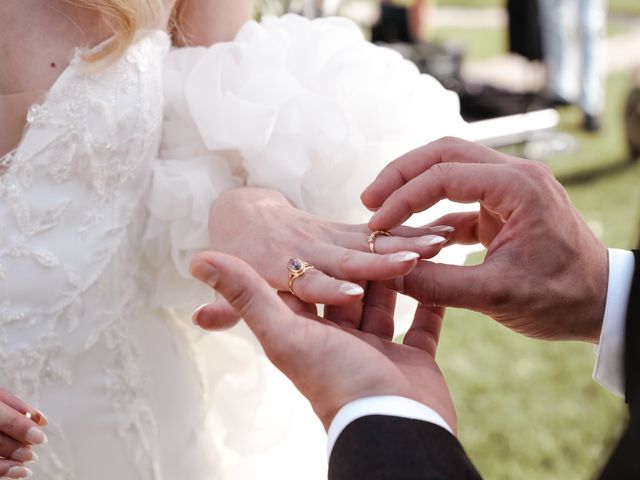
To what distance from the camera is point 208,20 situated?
5.24 feet

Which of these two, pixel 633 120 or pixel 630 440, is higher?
pixel 630 440

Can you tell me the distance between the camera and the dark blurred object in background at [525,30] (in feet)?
18.5

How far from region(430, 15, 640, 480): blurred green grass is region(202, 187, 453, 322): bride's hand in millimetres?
1514

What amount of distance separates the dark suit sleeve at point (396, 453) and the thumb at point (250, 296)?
0.51ft

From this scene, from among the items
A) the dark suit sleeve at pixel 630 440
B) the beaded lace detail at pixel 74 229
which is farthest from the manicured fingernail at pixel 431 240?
the beaded lace detail at pixel 74 229

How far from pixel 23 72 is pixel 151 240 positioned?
0.37 metres

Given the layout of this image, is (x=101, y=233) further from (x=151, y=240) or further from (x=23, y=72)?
(x=23, y=72)

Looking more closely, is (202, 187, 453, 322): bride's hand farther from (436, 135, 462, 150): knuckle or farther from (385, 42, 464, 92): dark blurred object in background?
(385, 42, 464, 92): dark blurred object in background

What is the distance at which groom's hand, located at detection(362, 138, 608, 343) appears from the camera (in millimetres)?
1263

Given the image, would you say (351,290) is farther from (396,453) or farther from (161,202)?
(161,202)

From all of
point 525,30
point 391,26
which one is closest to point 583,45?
point 525,30

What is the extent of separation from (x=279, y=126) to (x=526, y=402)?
2.09 metres

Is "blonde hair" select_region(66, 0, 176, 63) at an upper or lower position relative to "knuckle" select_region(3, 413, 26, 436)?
upper

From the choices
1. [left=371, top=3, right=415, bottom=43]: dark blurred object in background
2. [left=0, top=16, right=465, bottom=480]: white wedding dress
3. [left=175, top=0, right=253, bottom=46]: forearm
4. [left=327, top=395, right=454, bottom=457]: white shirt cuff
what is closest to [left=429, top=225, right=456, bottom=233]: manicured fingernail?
[left=0, top=16, right=465, bottom=480]: white wedding dress
